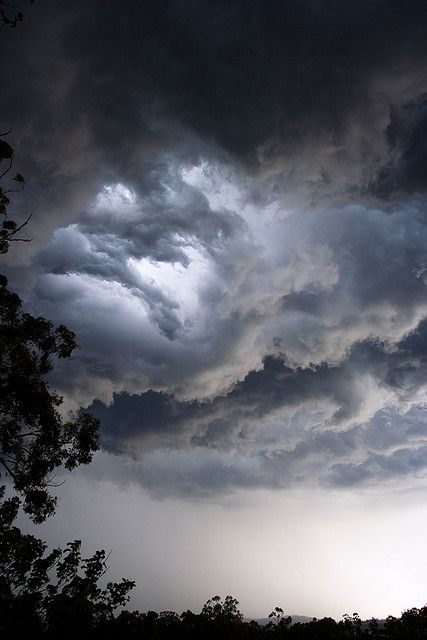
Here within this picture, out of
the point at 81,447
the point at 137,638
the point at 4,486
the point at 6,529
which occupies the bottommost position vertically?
the point at 137,638

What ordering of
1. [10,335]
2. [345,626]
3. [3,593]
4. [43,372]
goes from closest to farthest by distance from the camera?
[10,335] → [43,372] → [3,593] → [345,626]

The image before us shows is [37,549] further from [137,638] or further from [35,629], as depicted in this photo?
[137,638]

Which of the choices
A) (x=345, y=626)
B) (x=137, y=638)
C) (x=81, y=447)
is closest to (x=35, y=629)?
(x=137, y=638)

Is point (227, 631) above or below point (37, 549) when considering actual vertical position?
below

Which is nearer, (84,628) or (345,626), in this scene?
(84,628)

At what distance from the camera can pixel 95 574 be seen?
53.0 m

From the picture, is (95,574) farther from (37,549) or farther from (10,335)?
(10,335)

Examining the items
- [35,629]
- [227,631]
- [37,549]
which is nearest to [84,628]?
[35,629]

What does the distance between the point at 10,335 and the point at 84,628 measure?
49.6m

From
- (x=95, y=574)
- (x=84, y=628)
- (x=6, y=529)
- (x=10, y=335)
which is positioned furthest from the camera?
(x=84, y=628)

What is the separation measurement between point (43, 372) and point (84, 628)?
47.0 m

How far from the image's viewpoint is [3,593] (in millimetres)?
37312

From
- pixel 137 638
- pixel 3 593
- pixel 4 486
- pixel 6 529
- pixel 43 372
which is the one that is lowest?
pixel 137 638

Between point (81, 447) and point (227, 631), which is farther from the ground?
point (81, 447)
